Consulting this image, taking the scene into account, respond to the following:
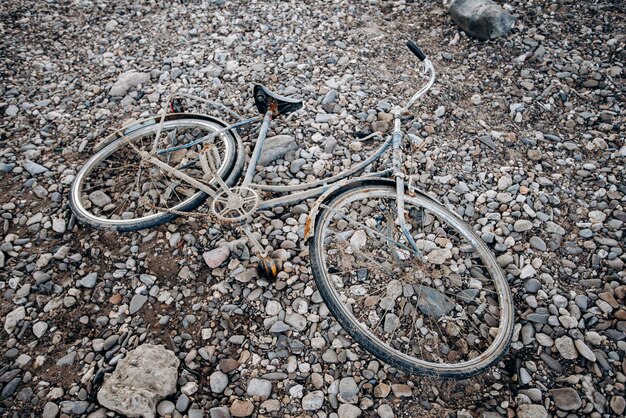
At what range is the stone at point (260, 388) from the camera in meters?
3.30

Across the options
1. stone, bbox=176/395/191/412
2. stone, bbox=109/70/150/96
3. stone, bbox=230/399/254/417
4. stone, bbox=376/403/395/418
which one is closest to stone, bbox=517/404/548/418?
stone, bbox=376/403/395/418

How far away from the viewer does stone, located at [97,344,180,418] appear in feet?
10.2

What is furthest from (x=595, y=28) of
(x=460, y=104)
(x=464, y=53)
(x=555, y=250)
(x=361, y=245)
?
(x=361, y=245)

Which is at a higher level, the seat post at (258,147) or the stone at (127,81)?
the seat post at (258,147)

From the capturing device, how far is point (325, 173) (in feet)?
15.9

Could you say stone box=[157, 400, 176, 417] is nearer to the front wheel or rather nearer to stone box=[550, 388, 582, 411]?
the front wheel

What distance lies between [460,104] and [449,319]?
10.7ft

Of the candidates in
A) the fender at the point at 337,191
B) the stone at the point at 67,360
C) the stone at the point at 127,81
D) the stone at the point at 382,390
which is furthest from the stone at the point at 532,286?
the stone at the point at 127,81

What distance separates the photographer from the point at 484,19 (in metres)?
6.14

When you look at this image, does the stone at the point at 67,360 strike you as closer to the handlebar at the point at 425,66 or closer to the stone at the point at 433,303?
the stone at the point at 433,303

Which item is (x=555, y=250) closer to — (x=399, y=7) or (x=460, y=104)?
(x=460, y=104)

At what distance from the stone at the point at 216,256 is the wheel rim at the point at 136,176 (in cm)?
55

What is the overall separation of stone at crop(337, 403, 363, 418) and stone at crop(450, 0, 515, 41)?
5.85m

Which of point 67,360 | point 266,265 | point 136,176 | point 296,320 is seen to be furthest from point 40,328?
point 296,320
